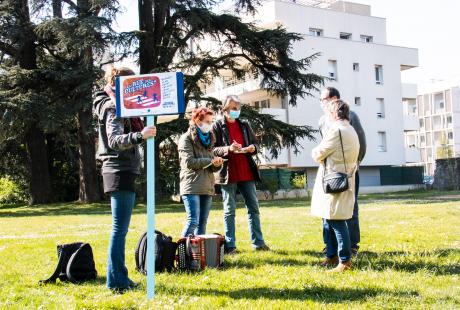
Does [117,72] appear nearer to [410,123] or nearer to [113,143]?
[113,143]

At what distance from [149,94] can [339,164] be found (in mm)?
2332

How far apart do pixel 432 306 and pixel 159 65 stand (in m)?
21.0

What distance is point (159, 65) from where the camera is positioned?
24375mm

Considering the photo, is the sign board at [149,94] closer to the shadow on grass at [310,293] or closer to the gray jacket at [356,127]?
the shadow on grass at [310,293]

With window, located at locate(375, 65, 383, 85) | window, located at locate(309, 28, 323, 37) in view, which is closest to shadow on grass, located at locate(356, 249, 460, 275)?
window, located at locate(309, 28, 323, 37)

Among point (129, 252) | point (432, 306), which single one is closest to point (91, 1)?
point (129, 252)

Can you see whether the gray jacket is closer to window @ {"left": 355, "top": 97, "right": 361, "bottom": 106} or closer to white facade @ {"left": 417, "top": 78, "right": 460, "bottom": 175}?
window @ {"left": 355, "top": 97, "right": 361, "bottom": 106}

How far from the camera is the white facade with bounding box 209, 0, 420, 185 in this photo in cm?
4256

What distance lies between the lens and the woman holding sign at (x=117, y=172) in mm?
5289

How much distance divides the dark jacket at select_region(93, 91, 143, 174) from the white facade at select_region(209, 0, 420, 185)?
35.7 meters

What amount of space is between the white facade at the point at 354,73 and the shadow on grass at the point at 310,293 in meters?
35.7

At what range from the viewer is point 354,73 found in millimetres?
45688

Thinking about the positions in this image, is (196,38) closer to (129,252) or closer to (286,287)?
(129,252)

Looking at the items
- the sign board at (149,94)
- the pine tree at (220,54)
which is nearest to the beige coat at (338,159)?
the sign board at (149,94)
